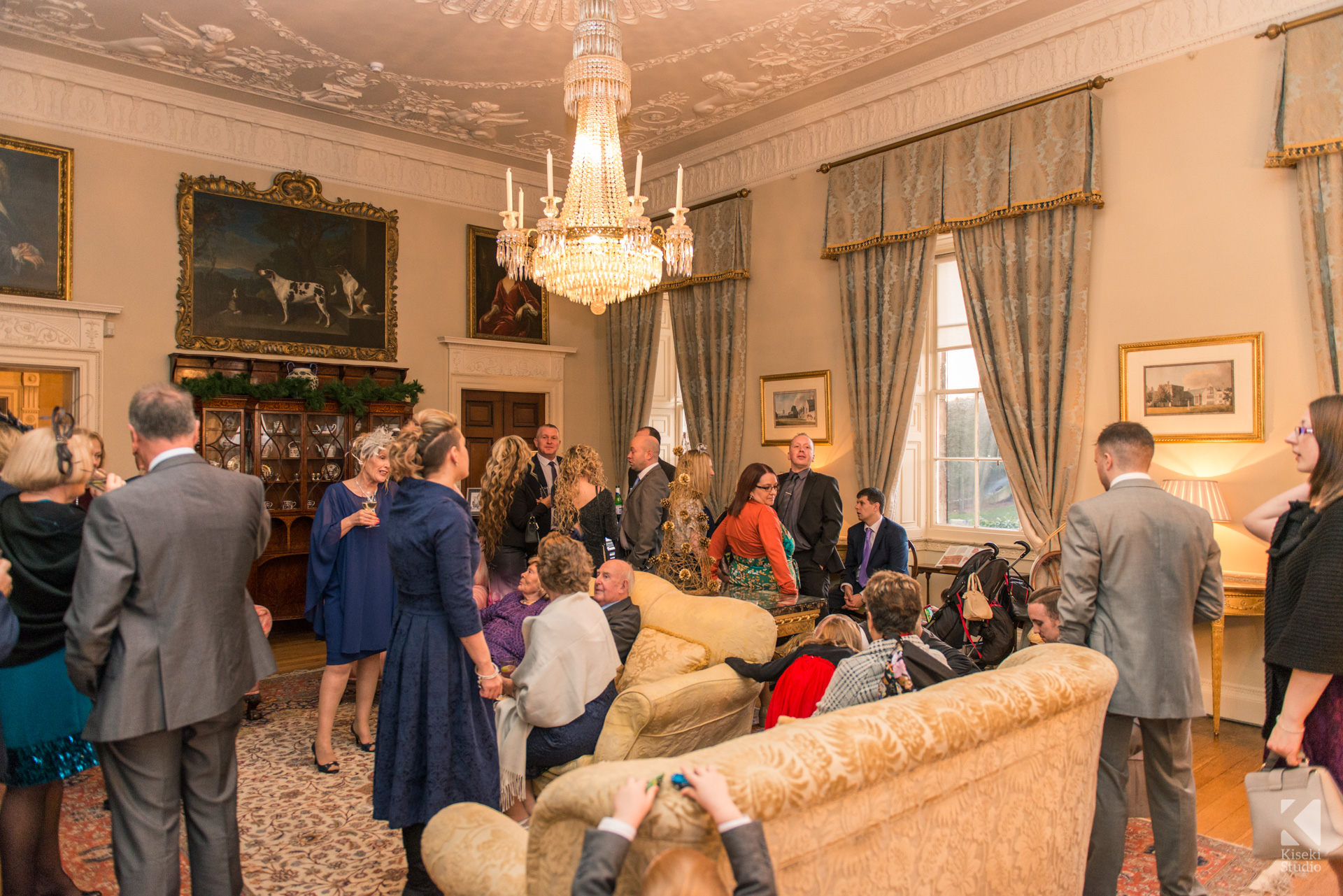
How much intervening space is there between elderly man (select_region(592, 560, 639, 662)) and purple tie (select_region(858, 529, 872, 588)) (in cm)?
286

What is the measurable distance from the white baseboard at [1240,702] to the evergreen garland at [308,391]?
6993mm

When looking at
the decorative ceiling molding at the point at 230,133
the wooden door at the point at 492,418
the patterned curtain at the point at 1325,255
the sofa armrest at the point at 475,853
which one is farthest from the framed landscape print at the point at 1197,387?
the decorative ceiling molding at the point at 230,133

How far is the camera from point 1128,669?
8.93 feet

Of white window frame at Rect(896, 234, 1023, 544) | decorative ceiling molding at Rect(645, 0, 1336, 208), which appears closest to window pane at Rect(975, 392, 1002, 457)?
white window frame at Rect(896, 234, 1023, 544)

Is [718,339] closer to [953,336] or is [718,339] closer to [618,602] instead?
[953,336]

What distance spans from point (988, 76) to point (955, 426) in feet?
9.17

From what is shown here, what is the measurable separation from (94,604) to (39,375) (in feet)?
28.6

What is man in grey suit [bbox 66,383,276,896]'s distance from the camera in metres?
2.17

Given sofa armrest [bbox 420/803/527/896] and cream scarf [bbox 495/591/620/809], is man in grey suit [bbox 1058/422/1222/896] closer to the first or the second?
cream scarf [bbox 495/591/620/809]

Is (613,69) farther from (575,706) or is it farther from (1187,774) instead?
(1187,774)

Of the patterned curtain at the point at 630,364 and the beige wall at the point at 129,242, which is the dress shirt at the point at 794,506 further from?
the beige wall at the point at 129,242

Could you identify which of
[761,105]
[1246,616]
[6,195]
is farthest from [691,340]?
[6,195]

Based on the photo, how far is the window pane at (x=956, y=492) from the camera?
6.73 m

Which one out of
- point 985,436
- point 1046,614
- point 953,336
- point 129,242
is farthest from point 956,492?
point 129,242
